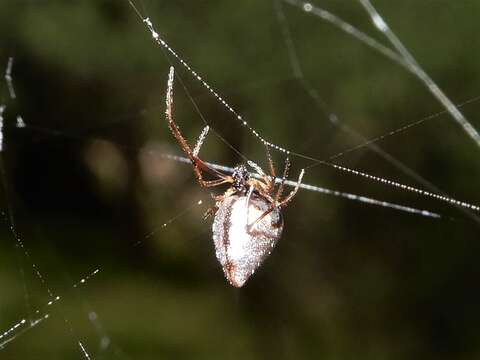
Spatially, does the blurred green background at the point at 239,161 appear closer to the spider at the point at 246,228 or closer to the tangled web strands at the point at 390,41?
the tangled web strands at the point at 390,41

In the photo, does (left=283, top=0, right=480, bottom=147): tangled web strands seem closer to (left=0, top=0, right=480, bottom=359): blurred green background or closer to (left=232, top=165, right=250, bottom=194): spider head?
(left=0, top=0, right=480, bottom=359): blurred green background

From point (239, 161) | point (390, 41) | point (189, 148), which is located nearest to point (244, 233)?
point (189, 148)

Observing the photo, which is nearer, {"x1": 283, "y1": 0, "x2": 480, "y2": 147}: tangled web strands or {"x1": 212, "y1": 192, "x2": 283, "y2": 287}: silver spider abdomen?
{"x1": 212, "y1": 192, "x2": 283, "y2": 287}: silver spider abdomen

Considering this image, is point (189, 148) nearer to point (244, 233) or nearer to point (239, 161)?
point (244, 233)

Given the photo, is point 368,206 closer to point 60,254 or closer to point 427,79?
point 427,79

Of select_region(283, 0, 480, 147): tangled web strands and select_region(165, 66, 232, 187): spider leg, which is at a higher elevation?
select_region(283, 0, 480, 147): tangled web strands

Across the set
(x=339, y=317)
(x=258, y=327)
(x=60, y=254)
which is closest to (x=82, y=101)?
(x=60, y=254)

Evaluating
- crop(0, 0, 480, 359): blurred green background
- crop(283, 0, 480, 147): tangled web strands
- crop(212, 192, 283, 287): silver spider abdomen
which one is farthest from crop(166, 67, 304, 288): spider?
crop(283, 0, 480, 147): tangled web strands
